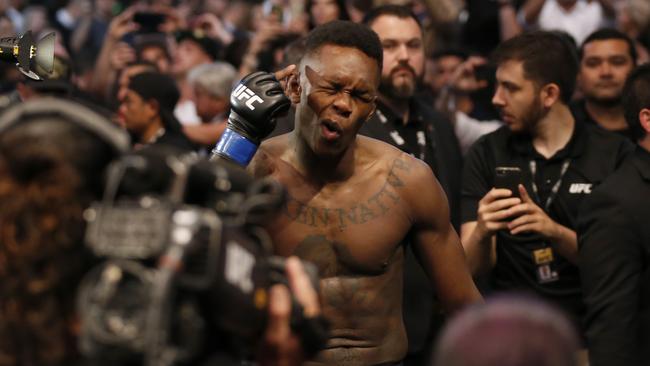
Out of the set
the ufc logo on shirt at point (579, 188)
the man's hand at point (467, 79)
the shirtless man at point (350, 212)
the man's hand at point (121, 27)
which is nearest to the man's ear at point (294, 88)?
the shirtless man at point (350, 212)

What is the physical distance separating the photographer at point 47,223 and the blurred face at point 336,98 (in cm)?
176

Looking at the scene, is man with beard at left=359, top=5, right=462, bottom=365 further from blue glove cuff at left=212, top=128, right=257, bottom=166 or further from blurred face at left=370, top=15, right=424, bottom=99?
blue glove cuff at left=212, top=128, right=257, bottom=166

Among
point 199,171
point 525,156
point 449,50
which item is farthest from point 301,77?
point 449,50

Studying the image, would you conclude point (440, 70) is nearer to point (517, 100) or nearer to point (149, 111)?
point (149, 111)

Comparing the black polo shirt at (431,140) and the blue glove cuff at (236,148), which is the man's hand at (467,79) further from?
the blue glove cuff at (236,148)

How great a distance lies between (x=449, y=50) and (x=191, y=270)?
6.04 meters

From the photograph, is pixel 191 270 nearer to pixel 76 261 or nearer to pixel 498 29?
pixel 76 261

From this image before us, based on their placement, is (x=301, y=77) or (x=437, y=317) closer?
(x=301, y=77)

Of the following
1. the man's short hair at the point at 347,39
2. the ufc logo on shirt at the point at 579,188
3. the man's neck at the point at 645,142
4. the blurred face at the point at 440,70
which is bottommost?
the blurred face at the point at 440,70

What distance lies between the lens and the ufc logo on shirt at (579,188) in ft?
16.7

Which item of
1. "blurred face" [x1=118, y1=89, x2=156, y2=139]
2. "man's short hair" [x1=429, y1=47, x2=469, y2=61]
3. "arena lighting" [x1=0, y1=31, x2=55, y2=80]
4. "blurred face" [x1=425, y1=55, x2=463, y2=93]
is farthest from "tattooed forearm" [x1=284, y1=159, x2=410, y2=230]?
"man's short hair" [x1=429, y1=47, x2=469, y2=61]

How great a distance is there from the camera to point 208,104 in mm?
7652

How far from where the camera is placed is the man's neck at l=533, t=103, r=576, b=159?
5.25 m

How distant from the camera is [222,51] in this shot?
9.03 metres
